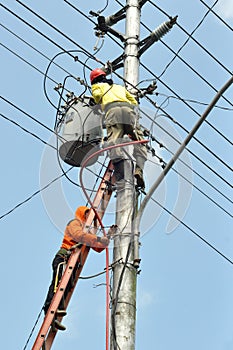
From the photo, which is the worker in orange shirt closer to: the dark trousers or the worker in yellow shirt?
the dark trousers

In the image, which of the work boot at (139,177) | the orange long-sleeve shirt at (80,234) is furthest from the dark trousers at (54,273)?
the work boot at (139,177)

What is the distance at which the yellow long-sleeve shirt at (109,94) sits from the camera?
8.23m

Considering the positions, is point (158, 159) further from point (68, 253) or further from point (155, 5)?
point (155, 5)

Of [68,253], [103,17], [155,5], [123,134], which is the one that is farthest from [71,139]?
[155,5]

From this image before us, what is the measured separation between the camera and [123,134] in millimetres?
7977

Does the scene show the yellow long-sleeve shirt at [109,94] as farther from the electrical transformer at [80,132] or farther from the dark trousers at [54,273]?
the dark trousers at [54,273]

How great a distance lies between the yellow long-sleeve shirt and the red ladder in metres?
0.71

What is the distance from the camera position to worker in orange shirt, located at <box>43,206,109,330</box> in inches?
293

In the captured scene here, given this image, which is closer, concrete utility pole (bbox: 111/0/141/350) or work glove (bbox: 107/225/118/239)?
concrete utility pole (bbox: 111/0/141/350)

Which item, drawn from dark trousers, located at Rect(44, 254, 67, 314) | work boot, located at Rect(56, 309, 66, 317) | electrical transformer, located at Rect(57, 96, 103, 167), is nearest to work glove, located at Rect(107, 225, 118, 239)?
work boot, located at Rect(56, 309, 66, 317)

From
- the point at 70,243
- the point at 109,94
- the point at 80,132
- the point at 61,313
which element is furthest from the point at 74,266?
the point at 109,94

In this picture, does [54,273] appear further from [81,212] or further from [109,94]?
[109,94]

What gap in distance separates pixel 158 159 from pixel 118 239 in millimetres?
1207

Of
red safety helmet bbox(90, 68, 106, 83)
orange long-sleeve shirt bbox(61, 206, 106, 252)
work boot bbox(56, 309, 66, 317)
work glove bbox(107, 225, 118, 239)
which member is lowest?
work boot bbox(56, 309, 66, 317)
